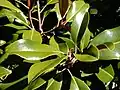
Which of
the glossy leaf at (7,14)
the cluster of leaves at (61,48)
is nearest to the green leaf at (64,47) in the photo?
the cluster of leaves at (61,48)

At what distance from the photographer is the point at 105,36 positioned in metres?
1.48

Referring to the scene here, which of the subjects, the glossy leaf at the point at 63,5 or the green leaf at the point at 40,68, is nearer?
the green leaf at the point at 40,68

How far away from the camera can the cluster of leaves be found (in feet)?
4.26

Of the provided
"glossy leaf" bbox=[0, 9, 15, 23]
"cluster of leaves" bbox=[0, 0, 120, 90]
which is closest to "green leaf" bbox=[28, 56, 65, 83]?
"cluster of leaves" bbox=[0, 0, 120, 90]

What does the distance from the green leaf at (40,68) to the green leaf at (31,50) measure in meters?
0.05

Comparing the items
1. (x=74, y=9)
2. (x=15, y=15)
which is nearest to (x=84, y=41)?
(x=74, y=9)

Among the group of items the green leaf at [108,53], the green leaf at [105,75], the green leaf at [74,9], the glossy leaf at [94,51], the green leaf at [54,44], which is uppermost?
the green leaf at [74,9]

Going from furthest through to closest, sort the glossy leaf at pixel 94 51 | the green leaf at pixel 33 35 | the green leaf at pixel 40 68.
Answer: the green leaf at pixel 33 35 → the glossy leaf at pixel 94 51 → the green leaf at pixel 40 68

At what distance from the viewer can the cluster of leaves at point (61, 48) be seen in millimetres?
1298

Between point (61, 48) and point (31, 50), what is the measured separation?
0.11 m

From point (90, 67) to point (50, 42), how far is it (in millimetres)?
278

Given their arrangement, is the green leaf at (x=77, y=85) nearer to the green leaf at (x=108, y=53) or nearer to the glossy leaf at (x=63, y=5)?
the green leaf at (x=108, y=53)

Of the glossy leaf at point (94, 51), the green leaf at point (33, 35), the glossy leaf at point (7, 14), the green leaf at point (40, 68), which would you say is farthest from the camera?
the glossy leaf at point (7, 14)

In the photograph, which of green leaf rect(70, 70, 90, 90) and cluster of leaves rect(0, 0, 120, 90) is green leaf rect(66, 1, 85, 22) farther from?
green leaf rect(70, 70, 90, 90)
